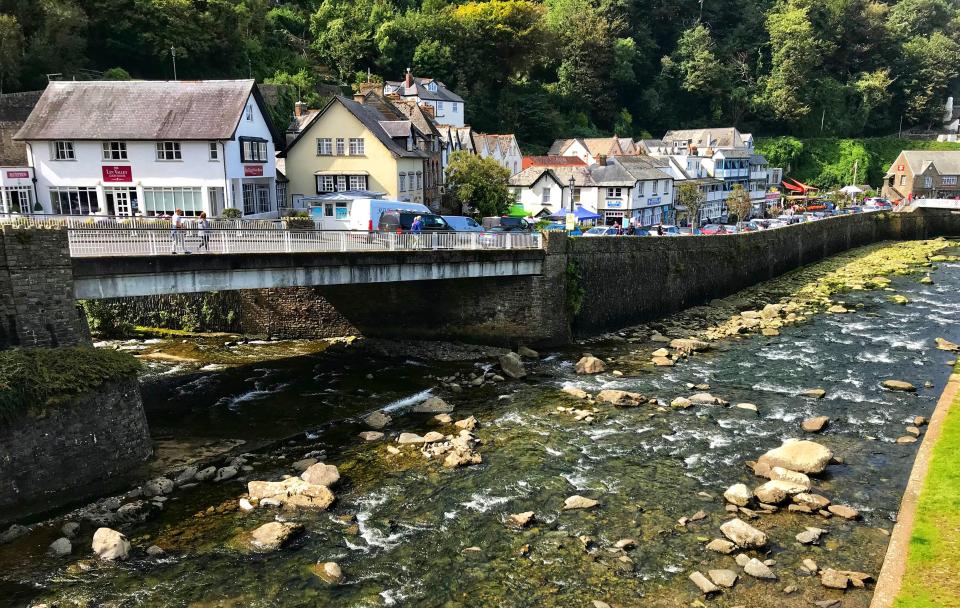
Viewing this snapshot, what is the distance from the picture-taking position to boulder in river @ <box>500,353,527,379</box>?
30.6 meters

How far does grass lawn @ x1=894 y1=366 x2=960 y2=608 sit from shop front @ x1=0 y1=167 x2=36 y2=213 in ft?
144

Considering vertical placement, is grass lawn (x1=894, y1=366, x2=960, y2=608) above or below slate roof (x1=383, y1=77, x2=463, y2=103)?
below

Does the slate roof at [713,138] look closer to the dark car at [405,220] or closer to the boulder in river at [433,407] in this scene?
the dark car at [405,220]

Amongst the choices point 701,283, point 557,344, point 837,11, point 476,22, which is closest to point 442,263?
point 557,344

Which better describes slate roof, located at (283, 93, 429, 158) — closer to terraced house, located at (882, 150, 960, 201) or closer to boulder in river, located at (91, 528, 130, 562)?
boulder in river, located at (91, 528, 130, 562)

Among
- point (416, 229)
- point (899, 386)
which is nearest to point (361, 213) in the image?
point (416, 229)

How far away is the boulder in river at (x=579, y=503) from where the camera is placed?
19.0m

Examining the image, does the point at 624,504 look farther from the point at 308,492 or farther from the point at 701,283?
the point at 701,283

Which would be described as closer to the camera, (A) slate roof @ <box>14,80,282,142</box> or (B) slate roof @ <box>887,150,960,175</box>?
(A) slate roof @ <box>14,80,282,142</box>

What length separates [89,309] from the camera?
120 feet

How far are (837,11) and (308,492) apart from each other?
129 meters

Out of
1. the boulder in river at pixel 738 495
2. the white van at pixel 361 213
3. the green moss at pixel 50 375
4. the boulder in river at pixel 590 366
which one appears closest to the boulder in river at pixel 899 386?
the boulder in river at pixel 590 366

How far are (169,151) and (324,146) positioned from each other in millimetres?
10428

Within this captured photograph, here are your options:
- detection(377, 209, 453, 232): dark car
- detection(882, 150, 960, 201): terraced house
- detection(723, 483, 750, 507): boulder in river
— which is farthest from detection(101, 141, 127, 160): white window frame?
detection(882, 150, 960, 201): terraced house
